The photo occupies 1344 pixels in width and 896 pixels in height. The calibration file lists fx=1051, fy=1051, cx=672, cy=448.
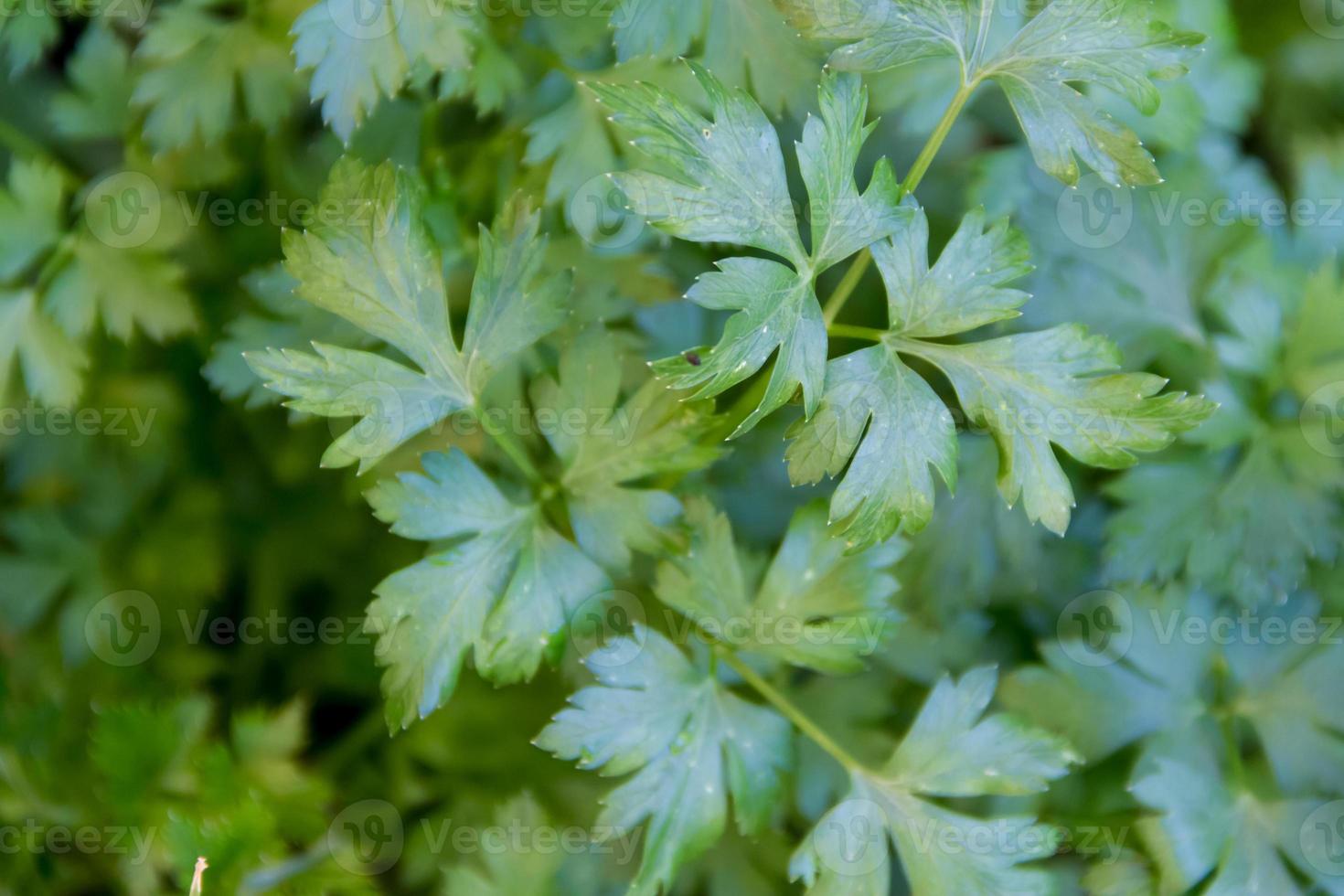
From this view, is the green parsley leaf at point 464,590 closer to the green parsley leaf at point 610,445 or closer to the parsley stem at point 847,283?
the green parsley leaf at point 610,445

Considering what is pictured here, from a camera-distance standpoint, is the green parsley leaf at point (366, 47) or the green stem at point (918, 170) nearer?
the green stem at point (918, 170)

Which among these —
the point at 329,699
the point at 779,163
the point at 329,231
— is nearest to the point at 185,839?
the point at 329,699

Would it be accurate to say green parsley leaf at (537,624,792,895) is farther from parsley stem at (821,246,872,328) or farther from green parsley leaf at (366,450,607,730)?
parsley stem at (821,246,872,328)

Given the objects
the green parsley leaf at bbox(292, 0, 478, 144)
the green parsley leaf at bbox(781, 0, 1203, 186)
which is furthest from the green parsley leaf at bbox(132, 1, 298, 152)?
the green parsley leaf at bbox(781, 0, 1203, 186)

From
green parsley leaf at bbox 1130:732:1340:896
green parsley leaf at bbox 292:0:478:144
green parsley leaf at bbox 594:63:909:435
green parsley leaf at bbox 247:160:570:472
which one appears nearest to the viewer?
green parsley leaf at bbox 594:63:909:435

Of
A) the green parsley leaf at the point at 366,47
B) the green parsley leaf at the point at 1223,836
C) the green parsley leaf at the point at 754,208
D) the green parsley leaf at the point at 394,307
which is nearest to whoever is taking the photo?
the green parsley leaf at the point at 754,208

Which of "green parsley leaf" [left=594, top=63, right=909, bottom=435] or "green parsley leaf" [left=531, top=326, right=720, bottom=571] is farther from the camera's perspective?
"green parsley leaf" [left=531, top=326, right=720, bottom=571]

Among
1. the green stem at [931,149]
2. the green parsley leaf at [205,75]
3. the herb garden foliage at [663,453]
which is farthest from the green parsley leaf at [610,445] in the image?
the green parsley leaf at [205,75]

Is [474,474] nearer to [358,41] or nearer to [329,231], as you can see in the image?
[329,231]

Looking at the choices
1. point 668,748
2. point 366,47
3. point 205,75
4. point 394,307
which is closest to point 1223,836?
point 668,748
